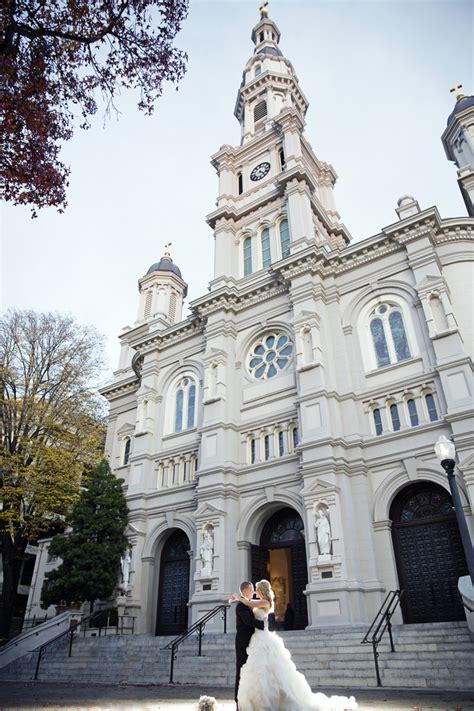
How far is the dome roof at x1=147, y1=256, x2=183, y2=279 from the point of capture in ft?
121

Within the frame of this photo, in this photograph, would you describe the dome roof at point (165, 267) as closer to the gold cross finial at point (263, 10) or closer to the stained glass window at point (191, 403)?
the stained glass window at point (191, 403)

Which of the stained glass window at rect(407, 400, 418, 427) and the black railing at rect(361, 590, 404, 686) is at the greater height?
the stained glass window at rect(407, 400, 418, 427)

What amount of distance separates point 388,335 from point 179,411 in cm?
1136

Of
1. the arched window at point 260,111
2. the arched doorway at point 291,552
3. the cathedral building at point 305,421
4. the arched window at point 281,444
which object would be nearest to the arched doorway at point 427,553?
the cathedral building at point 305,421

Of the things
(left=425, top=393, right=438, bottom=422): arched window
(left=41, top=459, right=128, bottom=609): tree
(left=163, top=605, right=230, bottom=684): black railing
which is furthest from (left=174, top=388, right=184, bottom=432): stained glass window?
(left=425, top=393, right=438, bottom=422): arched window

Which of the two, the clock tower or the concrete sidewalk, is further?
the clock tower

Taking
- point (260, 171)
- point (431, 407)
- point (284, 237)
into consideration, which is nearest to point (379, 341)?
point (431, 407)

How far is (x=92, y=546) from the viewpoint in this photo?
20.5 meters

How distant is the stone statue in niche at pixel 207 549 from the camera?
1888 cm

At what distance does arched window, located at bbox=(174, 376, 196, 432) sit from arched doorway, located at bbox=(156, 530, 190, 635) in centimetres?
513

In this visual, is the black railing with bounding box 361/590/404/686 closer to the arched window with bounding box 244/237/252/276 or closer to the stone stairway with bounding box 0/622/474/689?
the stone stairway with bounding box 0/622/474/689

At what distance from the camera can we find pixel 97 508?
22.0 m

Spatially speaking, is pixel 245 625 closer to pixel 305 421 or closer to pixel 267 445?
pixel 305 421

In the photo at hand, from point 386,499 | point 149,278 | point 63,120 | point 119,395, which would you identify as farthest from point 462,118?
point 63,120
